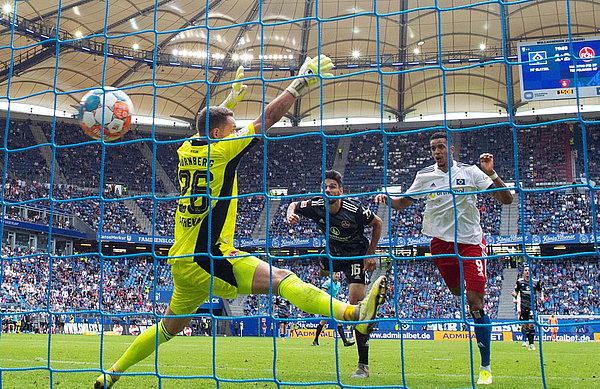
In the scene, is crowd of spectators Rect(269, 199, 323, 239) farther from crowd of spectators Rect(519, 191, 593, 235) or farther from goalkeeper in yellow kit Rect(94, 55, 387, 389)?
goalkeeper in yellow kit Rect(94, 55, 387, 389)

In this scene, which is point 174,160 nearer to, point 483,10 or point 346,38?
point 346,38

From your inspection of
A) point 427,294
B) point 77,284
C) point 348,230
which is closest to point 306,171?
point 427,294

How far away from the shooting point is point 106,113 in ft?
19.1

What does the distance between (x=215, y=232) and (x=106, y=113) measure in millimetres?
2151

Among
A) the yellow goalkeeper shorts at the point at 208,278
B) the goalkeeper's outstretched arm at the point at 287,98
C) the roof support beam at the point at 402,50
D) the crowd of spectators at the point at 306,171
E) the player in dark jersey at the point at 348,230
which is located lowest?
the yellow goalkeeper shorts at the point at 208,278

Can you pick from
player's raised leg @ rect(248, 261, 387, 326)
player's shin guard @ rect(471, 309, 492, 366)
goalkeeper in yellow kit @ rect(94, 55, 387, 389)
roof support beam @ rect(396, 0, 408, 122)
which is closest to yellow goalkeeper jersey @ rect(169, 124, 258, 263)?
goalkeeper in yellow kit @ rect(94, 55, 387, 389)

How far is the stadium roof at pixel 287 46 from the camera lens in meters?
23.8

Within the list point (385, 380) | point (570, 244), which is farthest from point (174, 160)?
point (385, 380)

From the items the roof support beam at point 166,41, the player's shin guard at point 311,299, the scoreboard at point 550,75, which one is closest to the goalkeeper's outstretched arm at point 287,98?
the player's shin guard at point 311,299

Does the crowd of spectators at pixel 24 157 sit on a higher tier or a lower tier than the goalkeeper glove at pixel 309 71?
A: higher

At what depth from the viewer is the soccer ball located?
5.86 metres

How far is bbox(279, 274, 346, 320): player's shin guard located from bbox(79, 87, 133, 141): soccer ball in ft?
9.33

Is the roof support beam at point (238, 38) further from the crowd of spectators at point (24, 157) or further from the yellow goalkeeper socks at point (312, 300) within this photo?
the yellow goalkeeper socks at point (312, 300)

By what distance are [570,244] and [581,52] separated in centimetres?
1126
